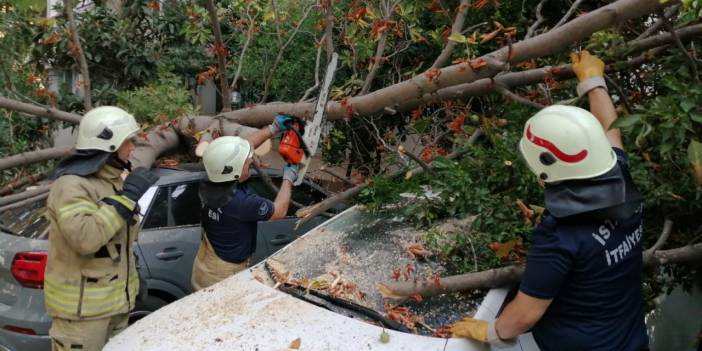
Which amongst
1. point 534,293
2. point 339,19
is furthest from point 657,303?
point 339,19

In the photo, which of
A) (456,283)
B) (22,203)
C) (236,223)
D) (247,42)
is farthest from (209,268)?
(247,42)

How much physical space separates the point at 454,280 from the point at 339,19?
443 centimetres

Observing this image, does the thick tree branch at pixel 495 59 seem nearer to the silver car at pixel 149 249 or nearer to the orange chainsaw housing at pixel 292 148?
the orange chainsaw housing at pixel 292 148

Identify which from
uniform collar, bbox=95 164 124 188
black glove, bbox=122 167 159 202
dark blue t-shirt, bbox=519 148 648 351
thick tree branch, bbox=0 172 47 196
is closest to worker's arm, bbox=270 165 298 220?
black glove, bbox=122 167 159 202

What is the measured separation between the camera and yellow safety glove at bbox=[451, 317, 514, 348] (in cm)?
251

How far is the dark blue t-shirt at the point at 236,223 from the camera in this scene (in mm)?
3844

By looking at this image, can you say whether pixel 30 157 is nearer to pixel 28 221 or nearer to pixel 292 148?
pixel 28 221

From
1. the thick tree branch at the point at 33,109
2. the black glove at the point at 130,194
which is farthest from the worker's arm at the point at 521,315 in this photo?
the thick tree branch at the point at 33,109

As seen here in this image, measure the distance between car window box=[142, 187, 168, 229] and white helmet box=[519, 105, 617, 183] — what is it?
3.18 metres

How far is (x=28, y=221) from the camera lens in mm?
4328

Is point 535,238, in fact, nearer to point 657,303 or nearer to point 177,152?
point 657,303

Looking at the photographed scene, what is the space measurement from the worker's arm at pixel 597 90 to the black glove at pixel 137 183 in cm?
234

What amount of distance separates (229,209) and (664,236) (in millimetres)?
2537

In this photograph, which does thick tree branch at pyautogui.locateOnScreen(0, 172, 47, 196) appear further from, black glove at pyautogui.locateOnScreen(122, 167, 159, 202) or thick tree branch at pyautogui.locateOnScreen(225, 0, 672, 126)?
black glove at pyautogui.locateOnScreen(122, 167, 159, 202)
